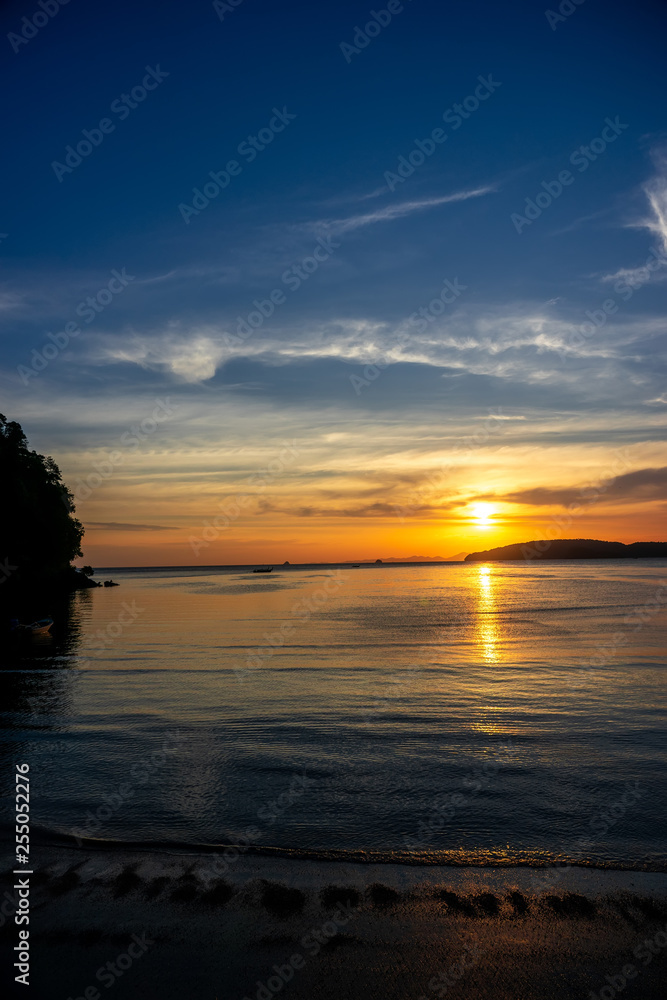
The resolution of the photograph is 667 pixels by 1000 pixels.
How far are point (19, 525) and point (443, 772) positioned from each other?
59101 mm

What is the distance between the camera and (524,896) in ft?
26.7

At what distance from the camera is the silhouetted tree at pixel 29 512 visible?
5866 cm

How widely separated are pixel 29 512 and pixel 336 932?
206 ft

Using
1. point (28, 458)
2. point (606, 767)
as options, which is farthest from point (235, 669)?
point (28, 458)

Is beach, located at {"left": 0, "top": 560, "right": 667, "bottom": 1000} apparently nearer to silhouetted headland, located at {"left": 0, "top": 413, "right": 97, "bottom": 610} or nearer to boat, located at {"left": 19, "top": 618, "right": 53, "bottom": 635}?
boat, located at {"left": 19, "top": 618, "right": 53, "bottom": 635}

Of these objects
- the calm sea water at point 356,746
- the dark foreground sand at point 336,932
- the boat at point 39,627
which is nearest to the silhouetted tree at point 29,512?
the boat at point 39,627

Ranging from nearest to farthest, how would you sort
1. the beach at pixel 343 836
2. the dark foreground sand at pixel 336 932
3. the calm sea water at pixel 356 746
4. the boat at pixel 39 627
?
the dark foreground sand at pixel 336 932 < the beach at pixel 343 836 < the calm sea water at pixel 356 746 < the boat at pixel 39 627

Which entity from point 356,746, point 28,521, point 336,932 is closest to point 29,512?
point 28,521

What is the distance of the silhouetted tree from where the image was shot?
192 feet

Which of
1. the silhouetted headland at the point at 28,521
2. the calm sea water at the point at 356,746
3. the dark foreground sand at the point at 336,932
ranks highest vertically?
the silhouetted headland at the point at 28,521

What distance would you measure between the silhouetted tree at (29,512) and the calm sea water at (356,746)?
28.6 m

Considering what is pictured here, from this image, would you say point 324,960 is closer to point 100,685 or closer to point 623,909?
point 623,909

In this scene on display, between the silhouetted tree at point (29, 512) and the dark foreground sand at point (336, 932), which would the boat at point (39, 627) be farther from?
the dark foreground sand at point (336, 932)

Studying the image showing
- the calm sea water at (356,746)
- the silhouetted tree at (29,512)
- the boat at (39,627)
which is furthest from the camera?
the silhouetted tree at (29,512)
